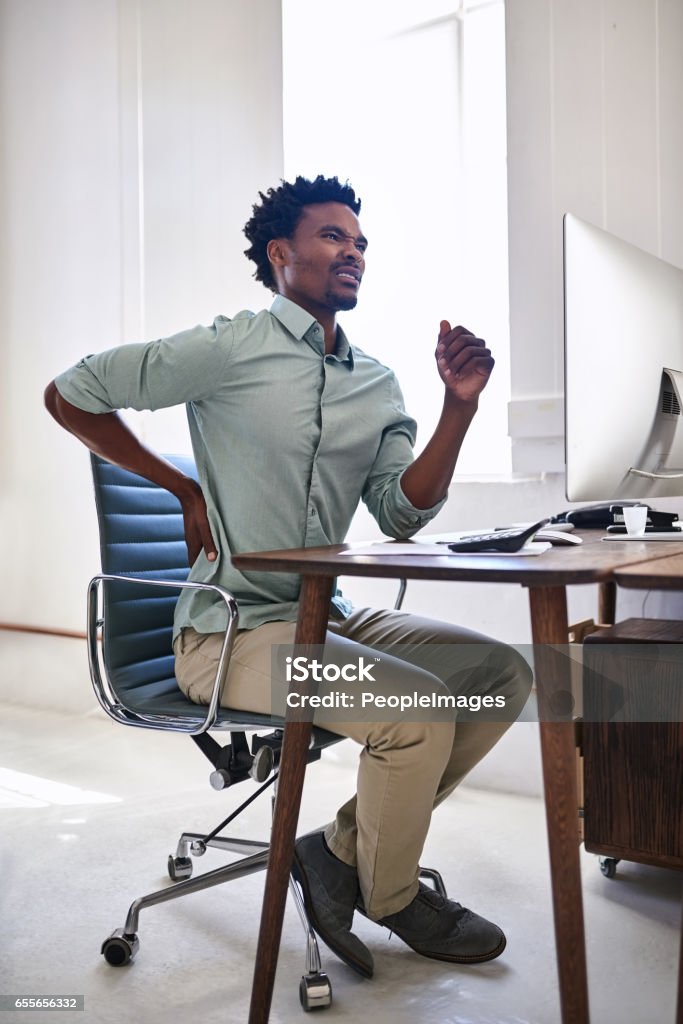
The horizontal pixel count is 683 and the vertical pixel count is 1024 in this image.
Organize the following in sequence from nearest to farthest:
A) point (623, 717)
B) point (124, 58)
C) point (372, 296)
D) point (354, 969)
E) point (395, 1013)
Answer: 1. point (395, 1013)
2. point (354, 969)
3. point (623, 717)
4. point (372, 296)
5. point (124, 58)

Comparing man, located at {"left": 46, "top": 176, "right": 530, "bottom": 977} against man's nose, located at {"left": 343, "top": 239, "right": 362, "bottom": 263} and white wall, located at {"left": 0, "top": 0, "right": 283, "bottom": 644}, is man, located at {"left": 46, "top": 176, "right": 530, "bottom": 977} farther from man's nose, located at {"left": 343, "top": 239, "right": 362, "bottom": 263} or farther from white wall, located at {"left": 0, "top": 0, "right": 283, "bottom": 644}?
white wall, located at {"left": 0, "top": 0, "right": 283, "bottom": 644}

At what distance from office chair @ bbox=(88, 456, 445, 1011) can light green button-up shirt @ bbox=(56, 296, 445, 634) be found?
0.37 feet

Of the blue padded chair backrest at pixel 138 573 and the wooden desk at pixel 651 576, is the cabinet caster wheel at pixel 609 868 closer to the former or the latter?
the blue padded chair backrest at pixel 138 573

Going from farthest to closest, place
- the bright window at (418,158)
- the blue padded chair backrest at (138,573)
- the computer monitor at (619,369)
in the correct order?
the bright window at (418,158)
the blue padded chair backrest at (138,573)
the computer monitor at (619,369)

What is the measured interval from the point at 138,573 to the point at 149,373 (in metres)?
0.41

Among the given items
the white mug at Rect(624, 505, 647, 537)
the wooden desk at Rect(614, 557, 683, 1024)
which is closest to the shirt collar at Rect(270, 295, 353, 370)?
the white mug at Rect(624, 505, 647, 537)

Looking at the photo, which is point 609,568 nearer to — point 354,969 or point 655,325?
point 655,325

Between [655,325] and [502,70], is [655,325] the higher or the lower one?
the lower one

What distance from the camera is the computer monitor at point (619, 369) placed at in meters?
1.56

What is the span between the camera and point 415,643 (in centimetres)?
195

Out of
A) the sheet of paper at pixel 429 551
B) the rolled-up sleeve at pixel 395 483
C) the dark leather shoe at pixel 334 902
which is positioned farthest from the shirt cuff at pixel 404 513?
the dark leather shoe at pixel 334 902

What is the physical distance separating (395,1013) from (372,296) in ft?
8.04

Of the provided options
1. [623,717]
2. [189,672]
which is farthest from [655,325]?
[189,672]

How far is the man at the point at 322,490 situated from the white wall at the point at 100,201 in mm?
1672
